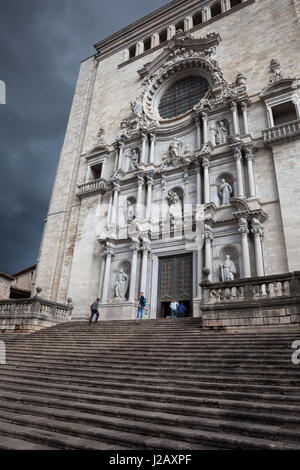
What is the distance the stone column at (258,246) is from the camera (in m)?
11.3

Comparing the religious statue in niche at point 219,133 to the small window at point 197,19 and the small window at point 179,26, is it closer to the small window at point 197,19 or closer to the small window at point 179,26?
the small window at point 197,19

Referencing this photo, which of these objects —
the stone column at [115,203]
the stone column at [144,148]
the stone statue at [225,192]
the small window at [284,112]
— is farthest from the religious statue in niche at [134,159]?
the small window at [284,112]

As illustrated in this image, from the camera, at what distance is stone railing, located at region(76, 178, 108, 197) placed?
17.5 m

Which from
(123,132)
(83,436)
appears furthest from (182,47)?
(83,436)

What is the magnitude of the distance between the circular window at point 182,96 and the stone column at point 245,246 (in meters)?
9.42

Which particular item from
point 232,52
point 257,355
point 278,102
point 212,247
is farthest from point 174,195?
point 257,355

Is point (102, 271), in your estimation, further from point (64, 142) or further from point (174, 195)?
point (64, 142)

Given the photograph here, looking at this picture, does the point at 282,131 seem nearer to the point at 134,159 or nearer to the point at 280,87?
the point at 280,87

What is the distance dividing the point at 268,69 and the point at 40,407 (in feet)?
56.8

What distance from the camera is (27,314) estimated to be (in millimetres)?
11914

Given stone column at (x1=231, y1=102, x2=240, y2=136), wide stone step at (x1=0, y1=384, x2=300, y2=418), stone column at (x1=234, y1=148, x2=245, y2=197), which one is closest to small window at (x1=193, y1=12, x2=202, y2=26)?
stone column at (x1=231, y1=102, x2=240, y2=136)

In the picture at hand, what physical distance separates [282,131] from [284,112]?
221 centimetres

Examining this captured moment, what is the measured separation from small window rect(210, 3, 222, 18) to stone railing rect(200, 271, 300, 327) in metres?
20.2

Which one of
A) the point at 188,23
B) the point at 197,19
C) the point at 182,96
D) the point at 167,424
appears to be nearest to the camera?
the point at 167,424
